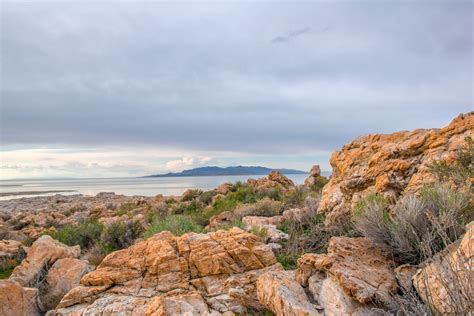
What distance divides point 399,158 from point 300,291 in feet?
14.6

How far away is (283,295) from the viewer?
15.8 ft

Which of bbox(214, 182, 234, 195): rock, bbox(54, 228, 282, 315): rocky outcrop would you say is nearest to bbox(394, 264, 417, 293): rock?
bbox(54, 228, 282, 315): rocky outcrop

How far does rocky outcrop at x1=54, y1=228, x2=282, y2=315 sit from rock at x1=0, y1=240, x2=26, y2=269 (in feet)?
16.4

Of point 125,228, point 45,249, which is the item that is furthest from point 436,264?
point 125,228

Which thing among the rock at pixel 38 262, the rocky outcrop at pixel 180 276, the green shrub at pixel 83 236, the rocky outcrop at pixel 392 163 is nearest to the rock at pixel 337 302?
the rocky outcrop at pixel 180 276

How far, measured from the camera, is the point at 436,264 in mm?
3988

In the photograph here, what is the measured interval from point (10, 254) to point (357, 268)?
977 cm

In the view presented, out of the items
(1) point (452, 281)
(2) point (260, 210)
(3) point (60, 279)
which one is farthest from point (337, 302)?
(2) point (260, 210)

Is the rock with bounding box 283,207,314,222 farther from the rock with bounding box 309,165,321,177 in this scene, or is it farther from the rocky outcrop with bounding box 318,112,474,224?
the rock with bounding box 309,165,321,177

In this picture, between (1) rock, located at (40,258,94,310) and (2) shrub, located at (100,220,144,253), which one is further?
(2) shrub, located at (100,220,144,253)

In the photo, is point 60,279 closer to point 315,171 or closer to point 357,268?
point 357,268

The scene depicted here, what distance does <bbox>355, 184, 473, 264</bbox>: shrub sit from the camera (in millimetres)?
5273

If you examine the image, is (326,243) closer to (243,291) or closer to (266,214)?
(243,291)

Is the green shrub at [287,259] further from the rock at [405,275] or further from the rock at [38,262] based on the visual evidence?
the rock at [38,262]
